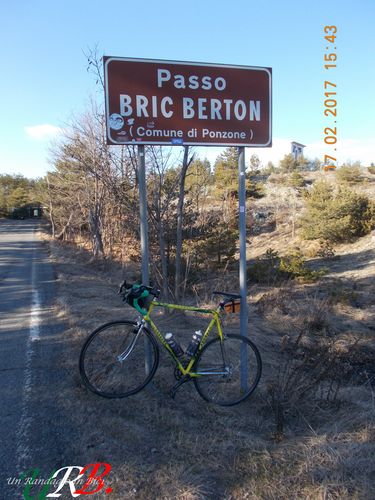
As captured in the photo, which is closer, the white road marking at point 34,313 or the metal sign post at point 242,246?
the metal sign post at point 242,246

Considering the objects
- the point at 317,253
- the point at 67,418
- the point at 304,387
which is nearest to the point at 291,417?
the point at 304,387

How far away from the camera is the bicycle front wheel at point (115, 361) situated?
128 inches

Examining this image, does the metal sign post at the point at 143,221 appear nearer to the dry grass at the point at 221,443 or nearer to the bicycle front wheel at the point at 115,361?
the bicycle front wheel at the point at 115,361

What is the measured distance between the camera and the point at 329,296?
961cm

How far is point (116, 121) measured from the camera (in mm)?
3014

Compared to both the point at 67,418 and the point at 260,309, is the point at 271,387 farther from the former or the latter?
the point at 260,309

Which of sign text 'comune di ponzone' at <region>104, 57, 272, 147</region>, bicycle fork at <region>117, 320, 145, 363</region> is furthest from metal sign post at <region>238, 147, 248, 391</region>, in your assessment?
bicycle fork at <region>117, 320, 145, 363</region>

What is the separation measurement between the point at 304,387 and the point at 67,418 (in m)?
1.93

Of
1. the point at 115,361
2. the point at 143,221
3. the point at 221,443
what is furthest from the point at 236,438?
the point at 143,221

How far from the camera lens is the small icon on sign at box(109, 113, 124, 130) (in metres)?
3.00

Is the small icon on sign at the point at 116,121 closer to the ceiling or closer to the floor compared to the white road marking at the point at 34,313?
closer to the ceiling

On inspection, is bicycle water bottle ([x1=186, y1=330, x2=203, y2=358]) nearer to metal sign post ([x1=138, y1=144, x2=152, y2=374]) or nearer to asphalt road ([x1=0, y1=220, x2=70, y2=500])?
metal sign post ([x1=138, y1=144, x2=152, y2=374])

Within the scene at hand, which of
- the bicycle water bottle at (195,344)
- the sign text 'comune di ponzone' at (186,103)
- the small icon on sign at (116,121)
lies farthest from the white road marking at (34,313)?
the sign text 'comune di ponzone' at (186,103)

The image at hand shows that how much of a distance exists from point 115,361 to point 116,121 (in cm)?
222
